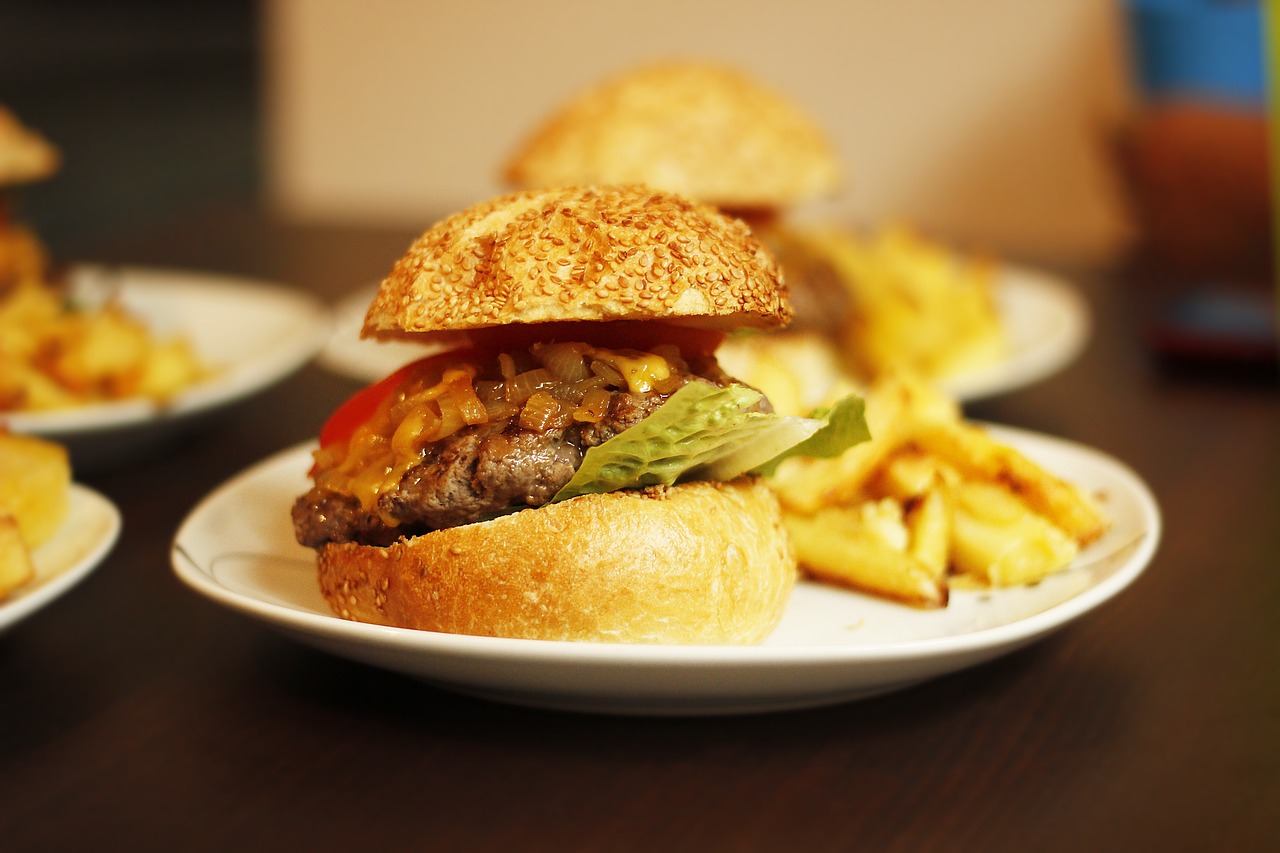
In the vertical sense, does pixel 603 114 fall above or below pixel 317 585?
above

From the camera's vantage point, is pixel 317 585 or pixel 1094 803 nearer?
pixel 1094 803

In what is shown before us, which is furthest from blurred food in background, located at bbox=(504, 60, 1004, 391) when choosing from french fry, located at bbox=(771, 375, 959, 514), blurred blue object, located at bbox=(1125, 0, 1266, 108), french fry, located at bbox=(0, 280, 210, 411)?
blurred blue object, located at bbox=(1125, 0, 1266, 108)

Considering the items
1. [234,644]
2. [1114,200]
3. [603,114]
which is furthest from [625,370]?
[1114,200]

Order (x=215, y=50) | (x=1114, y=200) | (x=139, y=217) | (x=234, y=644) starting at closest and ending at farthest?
(x=234, y=644) → (x=1114, y=200) → (x=139, y=217) → (x=215, y=50)

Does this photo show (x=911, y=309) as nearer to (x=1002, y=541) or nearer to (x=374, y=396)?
(x=1002, y=541)

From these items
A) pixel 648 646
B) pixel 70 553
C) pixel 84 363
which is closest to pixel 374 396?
pixel 70 553

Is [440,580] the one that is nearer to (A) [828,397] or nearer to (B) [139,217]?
(A) [828,397]
